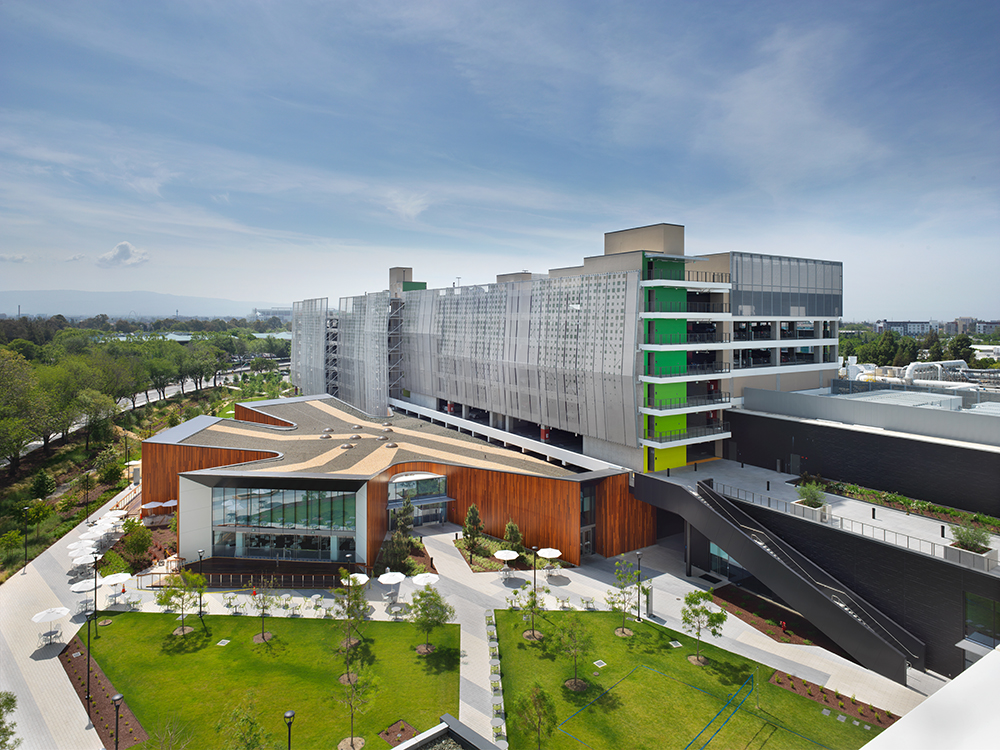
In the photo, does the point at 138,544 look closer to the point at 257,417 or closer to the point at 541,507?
the point at 541,507

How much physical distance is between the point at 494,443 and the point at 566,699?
28607 millimetres

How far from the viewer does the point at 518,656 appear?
76.8ft

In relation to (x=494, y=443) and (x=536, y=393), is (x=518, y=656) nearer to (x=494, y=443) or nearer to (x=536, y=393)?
(x=536, y=393)

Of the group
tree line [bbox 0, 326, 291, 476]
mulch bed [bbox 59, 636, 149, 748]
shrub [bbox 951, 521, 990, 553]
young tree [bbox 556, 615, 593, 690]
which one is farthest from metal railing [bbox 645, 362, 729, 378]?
tree line [bbox 0, 326, 291, 476]

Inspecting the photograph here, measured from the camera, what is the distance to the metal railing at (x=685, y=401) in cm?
3388

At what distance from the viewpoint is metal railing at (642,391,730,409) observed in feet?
111

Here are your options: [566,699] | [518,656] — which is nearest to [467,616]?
[518,656]

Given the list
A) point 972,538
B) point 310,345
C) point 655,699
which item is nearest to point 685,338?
point 972,538

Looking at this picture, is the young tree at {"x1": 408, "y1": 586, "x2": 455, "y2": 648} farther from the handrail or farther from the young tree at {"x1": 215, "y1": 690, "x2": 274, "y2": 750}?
the handrail

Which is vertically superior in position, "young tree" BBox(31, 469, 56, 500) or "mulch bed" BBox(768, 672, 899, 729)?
"young tree" BBox(31, 469, 56, 500)

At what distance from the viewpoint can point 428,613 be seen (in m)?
23.7

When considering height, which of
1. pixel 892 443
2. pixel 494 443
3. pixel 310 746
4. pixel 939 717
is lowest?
pixel 310 746

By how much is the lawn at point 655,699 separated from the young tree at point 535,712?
232 millimetres

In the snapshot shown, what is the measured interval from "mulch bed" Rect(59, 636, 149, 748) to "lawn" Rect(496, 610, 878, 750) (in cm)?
1330
